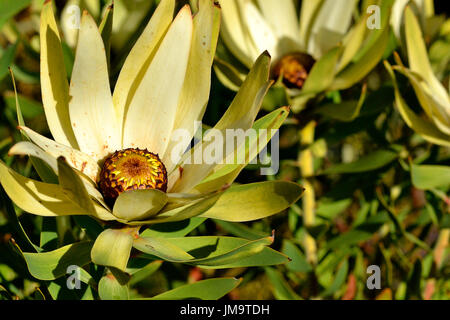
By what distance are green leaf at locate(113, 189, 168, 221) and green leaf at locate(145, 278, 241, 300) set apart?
0.55 feet

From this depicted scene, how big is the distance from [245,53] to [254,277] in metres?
0.73

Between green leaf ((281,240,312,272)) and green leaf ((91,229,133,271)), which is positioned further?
green leaf ((281,240,312,272))

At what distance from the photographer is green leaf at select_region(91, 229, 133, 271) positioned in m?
0.74

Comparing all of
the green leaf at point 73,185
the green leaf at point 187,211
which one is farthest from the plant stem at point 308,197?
the green leaf at point 73,185

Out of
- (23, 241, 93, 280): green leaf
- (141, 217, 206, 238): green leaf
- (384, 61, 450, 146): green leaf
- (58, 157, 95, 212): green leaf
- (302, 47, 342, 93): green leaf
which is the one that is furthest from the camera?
(384, 61, 450, 146): green leaf

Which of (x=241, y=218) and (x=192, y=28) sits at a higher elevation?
(x=192, y=28)

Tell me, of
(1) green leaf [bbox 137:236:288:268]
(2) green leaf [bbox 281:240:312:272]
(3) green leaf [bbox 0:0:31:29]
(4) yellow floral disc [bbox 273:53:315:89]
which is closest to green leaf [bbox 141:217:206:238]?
(1) green leaf [bbox 137:236:288:268]

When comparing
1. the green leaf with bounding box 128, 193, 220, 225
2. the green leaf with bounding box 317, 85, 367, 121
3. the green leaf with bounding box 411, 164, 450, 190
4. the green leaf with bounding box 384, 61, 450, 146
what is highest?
the green leaf with bounding box 317, 85, 367, 121

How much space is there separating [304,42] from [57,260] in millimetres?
868

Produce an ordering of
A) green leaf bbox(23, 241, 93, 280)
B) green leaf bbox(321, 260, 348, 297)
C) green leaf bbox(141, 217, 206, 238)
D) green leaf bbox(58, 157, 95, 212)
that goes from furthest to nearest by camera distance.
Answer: green leaf bbox(321, 260, 348, 297)
green leaf bbox(141, 217, 206, 238)
green leaf bbox(23, 241, 93, 280)
green leaf bbox(58, 157, 95, 212)

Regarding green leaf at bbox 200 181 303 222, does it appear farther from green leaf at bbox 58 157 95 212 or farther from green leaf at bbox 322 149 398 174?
green leaf at bbox 322 149 398 174

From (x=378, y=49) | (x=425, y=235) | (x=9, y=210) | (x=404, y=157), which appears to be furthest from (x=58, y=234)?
(x=425, y=235)

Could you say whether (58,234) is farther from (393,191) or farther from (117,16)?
(393,191)

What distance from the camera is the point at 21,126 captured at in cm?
79
